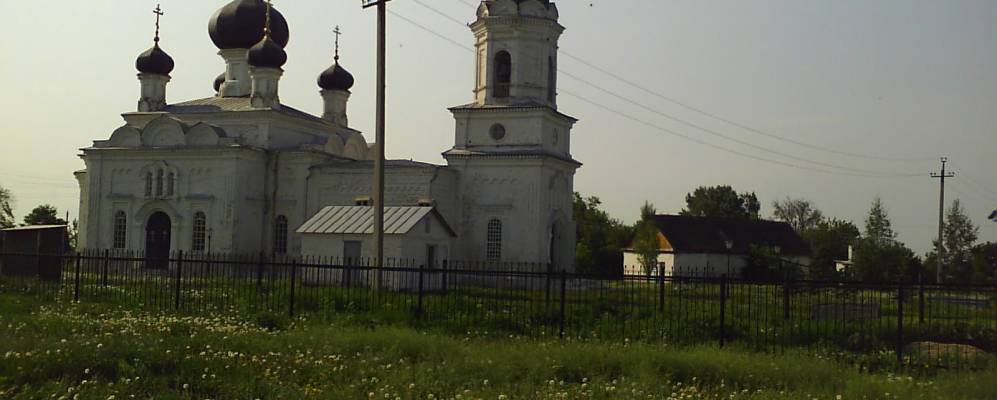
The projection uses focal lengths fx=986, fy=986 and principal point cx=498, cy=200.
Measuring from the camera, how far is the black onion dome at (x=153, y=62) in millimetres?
36625

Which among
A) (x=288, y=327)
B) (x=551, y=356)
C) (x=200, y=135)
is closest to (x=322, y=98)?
(x=200, y=135)

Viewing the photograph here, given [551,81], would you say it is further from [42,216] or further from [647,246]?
[42,216]

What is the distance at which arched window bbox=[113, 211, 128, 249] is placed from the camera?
111 feet

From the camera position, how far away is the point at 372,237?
2602 cm

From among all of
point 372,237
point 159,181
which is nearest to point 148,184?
point 159,181

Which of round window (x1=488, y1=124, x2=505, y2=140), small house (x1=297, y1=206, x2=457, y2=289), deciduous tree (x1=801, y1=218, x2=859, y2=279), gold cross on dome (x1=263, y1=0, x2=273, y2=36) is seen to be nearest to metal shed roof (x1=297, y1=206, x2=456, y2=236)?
small house (x1=297, y1=206, x2=457, y2=289)

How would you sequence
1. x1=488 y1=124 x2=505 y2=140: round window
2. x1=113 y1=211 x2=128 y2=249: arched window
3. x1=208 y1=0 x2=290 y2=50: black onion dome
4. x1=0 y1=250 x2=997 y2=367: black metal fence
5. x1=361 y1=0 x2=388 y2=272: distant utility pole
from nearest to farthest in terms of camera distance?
1. x1=0 y1=250 x2=997 y2=367: black metal fence
2. x1=361 y1=0 x2=388 y2=272: distant utility pole
3. x1=488 y1=124 x2=505 y2=140: round window
4. x1=113 y1=211 x2=128 y2=249: arched window
5. x1=208 y1=0 x2=290 y2=50: black onion dome

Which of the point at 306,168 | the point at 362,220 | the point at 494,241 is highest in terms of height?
the point at 306,168

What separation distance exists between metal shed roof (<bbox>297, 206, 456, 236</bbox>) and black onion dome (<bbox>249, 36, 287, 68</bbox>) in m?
8.54

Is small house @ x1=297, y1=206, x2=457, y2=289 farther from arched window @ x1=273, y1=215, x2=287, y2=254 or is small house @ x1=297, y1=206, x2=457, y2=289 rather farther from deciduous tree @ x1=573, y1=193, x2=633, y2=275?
deciduous tree @ x1=573, y1=193, x2=633, y2=275

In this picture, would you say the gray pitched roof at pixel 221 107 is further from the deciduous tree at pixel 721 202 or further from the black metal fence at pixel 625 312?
the deciduous tree at pixel 721 202

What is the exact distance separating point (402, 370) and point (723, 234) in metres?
42.5

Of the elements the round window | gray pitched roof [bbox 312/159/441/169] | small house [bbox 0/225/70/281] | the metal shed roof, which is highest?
the round window

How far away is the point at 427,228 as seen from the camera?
2650 centimetres
